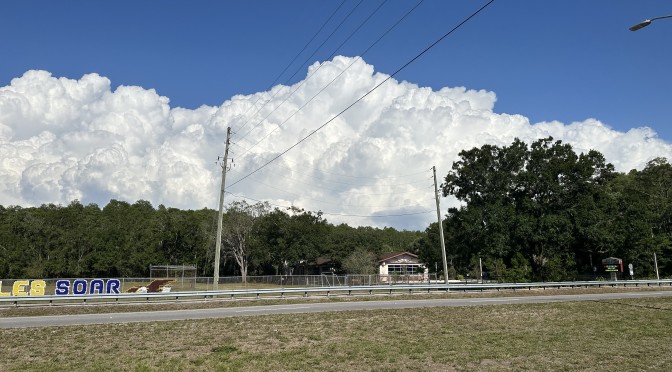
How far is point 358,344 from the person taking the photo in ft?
43.4

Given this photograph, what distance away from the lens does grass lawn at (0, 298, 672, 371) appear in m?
10.8

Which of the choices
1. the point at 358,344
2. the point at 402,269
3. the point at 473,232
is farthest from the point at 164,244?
the point at 358,344

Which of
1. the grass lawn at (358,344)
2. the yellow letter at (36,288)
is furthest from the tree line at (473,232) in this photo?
the yellow letter at (36,288)

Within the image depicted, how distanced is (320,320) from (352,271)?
5320cm

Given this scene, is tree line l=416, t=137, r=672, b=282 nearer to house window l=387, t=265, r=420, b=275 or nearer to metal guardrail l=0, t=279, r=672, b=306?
metal guardrail l=0, t=279, r=672, b=306

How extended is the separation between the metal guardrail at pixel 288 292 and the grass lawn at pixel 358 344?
10.7 meters

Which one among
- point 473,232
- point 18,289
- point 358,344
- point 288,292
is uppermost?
point 473,232

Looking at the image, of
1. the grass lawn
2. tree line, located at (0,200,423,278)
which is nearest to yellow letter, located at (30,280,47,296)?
the grass lawn

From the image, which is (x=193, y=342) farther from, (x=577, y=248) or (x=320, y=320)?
(x=577, y=248)

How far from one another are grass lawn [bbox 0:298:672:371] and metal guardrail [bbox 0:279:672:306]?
10727mm

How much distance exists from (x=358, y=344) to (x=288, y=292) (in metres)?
21.4

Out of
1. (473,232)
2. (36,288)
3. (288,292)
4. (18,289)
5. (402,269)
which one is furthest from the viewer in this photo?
(402,269)

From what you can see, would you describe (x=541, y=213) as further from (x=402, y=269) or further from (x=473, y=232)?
(x=402, y=269)

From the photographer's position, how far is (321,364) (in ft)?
35.7
